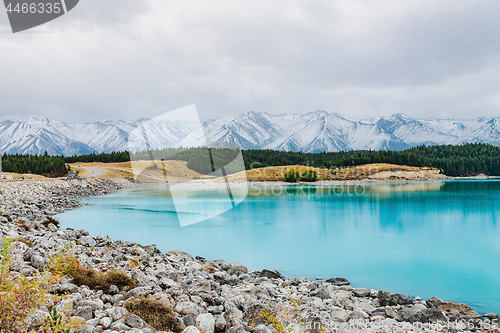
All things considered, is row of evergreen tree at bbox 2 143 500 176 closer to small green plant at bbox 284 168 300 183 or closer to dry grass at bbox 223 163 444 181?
dry grass at bbox 223 163 444 181

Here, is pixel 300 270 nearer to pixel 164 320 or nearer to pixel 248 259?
pixel 248 259

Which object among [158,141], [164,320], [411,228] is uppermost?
[158,141]

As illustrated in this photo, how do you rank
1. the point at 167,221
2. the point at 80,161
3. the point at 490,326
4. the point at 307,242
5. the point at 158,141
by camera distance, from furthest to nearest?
the point at 80,161, the point at 167,221, the point at 307,242, the point at 158,141, the point at 490,326

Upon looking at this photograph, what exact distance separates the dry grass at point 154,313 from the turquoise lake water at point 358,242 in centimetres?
991

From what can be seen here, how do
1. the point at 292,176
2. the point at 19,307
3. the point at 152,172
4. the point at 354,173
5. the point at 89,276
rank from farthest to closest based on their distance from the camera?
the point at 354,173
the point at 152,172
the point at 292,176
the point at 89,276
the point at 19,307

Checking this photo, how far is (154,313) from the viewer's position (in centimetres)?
535

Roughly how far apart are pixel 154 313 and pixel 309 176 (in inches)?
3979

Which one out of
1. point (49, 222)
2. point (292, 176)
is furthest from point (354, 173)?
point (49, 222)

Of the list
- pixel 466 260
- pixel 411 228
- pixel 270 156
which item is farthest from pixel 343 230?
pixel 270 156

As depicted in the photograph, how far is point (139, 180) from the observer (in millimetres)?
100812

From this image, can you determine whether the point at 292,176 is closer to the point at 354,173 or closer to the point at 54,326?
the point at 354,173

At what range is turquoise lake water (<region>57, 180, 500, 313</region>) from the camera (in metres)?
13.8

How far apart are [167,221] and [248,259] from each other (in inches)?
593

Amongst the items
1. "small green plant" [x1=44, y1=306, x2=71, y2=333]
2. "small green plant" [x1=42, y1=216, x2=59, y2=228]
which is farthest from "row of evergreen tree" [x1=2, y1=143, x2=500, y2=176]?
"small green plant" [x1=44, y1=306, x2=71, y2=333]
